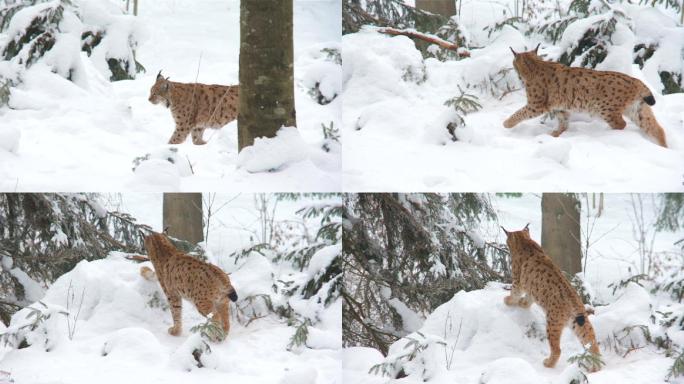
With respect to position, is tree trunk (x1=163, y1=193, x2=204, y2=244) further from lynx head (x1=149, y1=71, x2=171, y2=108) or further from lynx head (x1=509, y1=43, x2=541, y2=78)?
lynx head (x1=509, y1=43, x2=541, y2=78)

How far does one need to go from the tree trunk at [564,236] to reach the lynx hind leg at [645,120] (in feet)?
1.25

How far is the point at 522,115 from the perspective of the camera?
11.2ft

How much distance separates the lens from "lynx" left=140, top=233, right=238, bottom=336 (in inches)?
139

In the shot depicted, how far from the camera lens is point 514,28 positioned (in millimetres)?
3482

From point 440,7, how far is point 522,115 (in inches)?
21.5

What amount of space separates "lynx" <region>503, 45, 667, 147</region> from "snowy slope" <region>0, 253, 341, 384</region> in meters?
1.14

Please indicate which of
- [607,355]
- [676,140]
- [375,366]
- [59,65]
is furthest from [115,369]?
[676,140]

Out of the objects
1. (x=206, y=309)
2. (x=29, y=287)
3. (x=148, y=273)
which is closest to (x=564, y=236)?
(x=206, y=309)

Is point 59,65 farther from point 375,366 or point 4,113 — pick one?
point 375,366

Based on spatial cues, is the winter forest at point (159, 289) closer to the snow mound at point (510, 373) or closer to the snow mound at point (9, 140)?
the snow mound at point (9, 140)

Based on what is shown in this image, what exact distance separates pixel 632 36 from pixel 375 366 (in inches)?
65.0

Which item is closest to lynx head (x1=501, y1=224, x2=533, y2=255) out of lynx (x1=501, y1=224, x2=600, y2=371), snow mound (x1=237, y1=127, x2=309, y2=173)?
lynx (x1=501, y1=224, x2=600, y2=371)

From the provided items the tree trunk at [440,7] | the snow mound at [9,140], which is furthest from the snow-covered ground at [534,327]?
the snow mound at [9,140]

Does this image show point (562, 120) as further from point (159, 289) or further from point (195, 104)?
point (159, 289)
